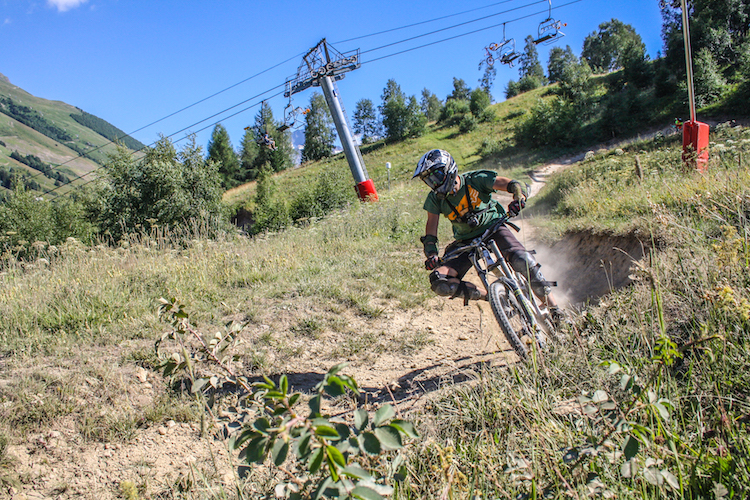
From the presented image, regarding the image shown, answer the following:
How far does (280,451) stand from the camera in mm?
1006

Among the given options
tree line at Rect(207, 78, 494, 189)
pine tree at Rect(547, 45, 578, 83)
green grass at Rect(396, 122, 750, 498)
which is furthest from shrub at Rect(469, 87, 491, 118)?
green grass at Rect(396, 122, 750, 498)

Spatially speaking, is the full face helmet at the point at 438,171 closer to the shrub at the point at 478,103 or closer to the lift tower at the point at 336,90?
the lift tower at the point at 336,90

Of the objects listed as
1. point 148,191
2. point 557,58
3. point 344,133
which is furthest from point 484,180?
point 557,58

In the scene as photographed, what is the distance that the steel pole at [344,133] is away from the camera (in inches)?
890

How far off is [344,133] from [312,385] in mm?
20333

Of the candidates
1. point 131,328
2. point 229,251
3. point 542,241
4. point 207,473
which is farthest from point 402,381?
point 542,241

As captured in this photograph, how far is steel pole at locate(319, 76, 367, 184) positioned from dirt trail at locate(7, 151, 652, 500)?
1676cm

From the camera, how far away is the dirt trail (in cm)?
277

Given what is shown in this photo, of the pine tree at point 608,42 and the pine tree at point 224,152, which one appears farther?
the pine tree at point 608,42

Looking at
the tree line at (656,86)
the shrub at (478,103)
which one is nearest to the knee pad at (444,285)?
the tree line at (656,86)

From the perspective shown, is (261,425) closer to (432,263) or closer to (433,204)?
(432,263)

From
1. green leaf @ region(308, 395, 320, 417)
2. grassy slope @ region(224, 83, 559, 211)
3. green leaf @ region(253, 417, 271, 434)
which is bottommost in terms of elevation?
green leaf @ region(253, 417, 271, 434)

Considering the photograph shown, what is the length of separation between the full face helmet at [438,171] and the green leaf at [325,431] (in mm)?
3646

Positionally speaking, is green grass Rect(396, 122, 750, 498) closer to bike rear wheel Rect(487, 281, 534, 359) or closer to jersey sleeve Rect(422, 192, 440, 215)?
bike rear wheel Rect(487, 281, 534, 359)
